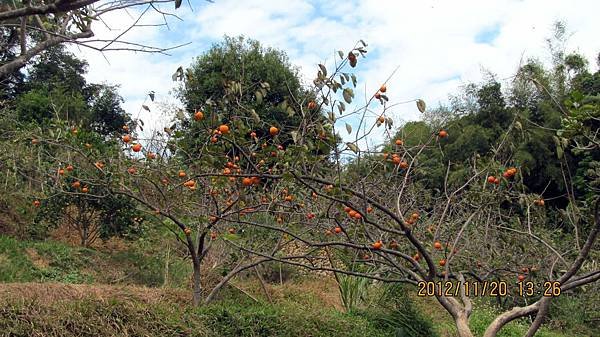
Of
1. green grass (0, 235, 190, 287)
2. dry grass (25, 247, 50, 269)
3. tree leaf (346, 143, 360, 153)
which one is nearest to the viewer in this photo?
tree leaf (346, 143, 360, 153)

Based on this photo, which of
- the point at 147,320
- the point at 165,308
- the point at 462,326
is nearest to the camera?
the point at 462,326

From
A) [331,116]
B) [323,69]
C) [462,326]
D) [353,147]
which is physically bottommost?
[462,326]

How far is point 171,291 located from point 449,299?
240 centimetres

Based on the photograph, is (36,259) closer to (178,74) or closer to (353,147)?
(178,74)

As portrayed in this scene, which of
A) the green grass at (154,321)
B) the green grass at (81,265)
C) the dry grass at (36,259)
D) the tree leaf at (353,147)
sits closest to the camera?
the tree leaf at (353,147)

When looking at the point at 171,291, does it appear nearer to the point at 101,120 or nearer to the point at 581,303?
the point at 581,303

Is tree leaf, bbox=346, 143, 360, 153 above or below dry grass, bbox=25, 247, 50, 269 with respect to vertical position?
above

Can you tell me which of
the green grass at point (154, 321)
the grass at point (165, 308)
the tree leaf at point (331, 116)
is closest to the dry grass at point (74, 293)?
the grass at point (165, 308)

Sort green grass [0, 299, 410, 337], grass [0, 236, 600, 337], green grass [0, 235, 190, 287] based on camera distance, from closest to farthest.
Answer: green grass [0, 299, 410, 337] < grass [0, 236, 600, 337] < green grass [0, 235, 190, 287]

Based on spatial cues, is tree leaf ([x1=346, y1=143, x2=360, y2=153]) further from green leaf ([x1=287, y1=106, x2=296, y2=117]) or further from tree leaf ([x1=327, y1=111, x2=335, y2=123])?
green leaf ([x1=287, y1=106, x2=296, y2=117])

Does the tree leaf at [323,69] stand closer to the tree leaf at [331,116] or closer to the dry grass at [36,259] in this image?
the tree leaf at [331,116]

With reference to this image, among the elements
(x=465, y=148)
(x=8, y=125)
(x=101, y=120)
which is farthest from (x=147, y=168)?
(x=101, y=120)
